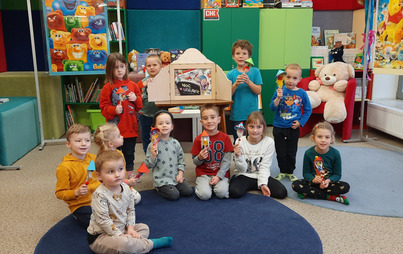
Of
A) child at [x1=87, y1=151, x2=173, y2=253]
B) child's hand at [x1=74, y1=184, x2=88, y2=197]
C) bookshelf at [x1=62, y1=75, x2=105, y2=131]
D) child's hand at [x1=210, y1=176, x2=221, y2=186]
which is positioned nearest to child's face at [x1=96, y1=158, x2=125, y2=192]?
child at [x1=87, y1=151, x2=173, y2=253]

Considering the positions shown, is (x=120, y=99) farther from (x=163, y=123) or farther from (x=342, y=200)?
(x=342, y=200)

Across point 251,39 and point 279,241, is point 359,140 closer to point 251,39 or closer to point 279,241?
point 251,39

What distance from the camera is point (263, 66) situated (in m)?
5.84

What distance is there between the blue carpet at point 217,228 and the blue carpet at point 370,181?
18.6 inches

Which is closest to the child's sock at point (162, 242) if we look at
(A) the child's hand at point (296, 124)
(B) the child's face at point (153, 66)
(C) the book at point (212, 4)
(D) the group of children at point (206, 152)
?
(D) the group of children at point (206, 152)

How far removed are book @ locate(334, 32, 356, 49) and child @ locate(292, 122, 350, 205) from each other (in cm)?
360

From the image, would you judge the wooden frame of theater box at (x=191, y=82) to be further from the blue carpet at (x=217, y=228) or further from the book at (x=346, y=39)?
the book at (x=346, y=39)

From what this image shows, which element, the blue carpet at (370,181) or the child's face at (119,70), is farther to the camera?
the child's face at (119,70)

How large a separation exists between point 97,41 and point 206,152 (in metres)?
2.42

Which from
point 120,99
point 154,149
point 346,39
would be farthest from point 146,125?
point 346,39

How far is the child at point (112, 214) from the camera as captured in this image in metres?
2.09

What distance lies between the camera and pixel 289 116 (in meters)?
3.51

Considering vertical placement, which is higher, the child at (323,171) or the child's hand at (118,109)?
the child's hand at (118,109)

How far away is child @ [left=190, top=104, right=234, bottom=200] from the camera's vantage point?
312 cm
